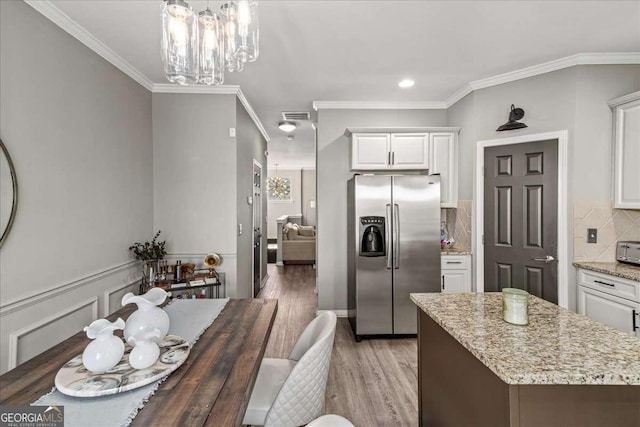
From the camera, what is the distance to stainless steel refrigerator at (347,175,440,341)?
3.48 meters

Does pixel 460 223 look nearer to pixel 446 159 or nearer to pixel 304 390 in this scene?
pixel 446 159

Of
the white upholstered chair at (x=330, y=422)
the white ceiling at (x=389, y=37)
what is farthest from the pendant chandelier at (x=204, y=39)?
the white upholstered chair at (x=330, y=422)

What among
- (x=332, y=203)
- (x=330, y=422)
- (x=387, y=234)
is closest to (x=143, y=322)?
(x=330, y=422)

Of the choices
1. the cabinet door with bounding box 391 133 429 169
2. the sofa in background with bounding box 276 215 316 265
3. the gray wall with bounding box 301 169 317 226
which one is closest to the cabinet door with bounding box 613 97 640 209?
the cabinet door with bounding box 391 133 429 169

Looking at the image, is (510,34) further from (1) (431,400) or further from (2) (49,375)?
(2) (49,375)

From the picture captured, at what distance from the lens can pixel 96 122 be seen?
2570mm

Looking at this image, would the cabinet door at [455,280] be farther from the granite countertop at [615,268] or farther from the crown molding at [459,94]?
the crown molding at [459,94]

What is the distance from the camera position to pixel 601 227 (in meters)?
2.90

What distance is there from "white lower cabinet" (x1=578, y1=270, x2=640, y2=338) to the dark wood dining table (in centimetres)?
267

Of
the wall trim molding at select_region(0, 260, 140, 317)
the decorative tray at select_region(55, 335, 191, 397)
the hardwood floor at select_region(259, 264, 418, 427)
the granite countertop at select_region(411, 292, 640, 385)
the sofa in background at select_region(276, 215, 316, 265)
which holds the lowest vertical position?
the hardwood floor at select_region(259, 264, 418, 427)

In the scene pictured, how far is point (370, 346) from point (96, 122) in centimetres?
319

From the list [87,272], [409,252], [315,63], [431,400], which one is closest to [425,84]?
[315,63]

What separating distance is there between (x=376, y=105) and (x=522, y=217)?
2.12 m

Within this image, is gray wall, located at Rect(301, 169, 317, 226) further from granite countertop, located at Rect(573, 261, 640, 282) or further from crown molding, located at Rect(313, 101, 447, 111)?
granite countertop, located at Rect(573, 261, 640, 282)
